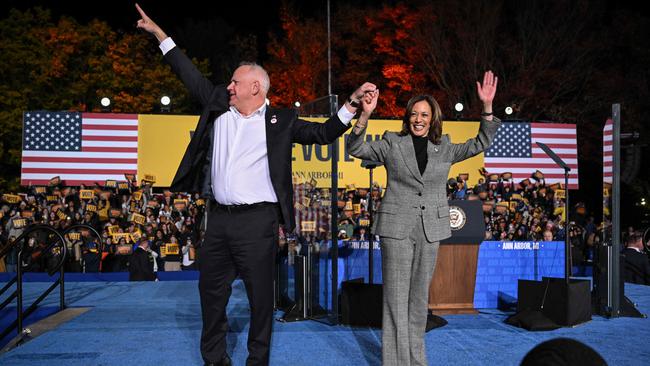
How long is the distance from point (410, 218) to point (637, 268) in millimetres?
8675

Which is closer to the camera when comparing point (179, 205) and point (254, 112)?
point (254, 112)

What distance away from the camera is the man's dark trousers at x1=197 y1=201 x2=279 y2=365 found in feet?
12.0

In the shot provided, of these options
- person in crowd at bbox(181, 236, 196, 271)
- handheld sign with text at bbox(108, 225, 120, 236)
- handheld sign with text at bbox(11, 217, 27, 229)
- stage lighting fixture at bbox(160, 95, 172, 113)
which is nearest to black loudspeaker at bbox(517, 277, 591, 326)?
person in crowd at bbox(181, 236, 196, 271)

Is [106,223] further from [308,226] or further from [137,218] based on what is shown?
[308,226]

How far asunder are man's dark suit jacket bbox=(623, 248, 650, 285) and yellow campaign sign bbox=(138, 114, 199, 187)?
11023 millimetres

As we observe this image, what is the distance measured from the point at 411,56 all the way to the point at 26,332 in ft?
82.1

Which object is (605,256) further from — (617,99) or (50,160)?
(617,99)

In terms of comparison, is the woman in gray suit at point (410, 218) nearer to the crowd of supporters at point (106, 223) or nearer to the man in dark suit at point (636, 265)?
the man in dark suit at point (636, 265)

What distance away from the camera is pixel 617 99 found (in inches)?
991

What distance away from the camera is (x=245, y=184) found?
3.66 meters

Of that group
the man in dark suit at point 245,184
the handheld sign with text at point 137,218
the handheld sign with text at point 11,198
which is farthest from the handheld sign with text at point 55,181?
the man in dark suit at point 245,184

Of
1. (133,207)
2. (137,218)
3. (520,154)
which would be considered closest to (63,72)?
(133,207)

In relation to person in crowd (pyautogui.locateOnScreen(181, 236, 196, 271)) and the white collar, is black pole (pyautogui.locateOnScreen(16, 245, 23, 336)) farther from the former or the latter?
person in crowd (pyautogui.locateOnScreen(181, 236, 196, 271))

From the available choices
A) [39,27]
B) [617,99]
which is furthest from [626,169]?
[39,27]
